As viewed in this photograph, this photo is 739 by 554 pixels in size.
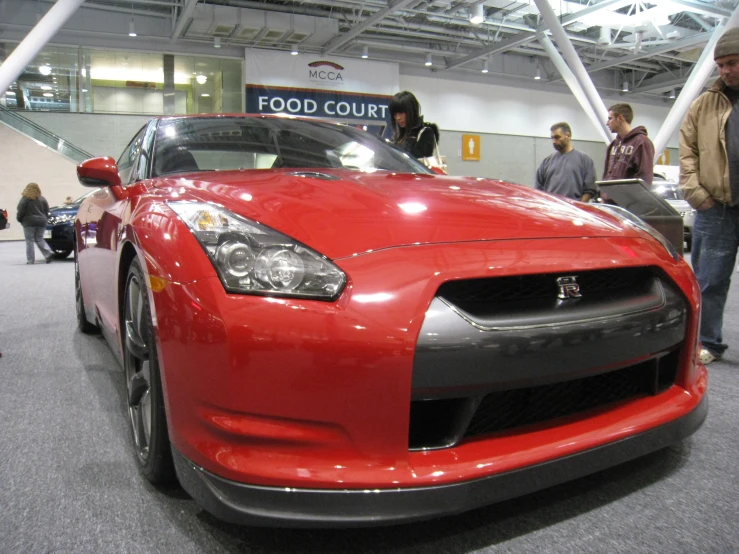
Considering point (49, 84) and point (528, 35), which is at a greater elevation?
point (528, 35)

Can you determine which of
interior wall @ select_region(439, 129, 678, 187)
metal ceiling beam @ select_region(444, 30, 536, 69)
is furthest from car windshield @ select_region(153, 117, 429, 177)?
interior wall @ select_region(439, 129, 678, 187)

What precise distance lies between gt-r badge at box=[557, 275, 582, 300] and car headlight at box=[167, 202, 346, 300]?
47 cm

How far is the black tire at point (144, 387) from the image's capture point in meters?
1.37

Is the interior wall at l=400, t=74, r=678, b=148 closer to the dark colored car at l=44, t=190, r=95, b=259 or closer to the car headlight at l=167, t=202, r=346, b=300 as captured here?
the dark colored car at l=44, t=190, r=95, b=259

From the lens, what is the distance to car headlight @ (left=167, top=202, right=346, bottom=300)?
1161 millimetres

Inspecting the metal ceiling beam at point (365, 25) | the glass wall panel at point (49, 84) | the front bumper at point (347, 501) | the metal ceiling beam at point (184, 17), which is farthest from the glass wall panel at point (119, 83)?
the front bumper at point (347, 501)

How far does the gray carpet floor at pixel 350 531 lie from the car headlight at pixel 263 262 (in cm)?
55

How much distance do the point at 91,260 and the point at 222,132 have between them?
32.4 inches

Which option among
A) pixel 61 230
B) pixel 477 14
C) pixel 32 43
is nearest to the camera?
pixel 32 43

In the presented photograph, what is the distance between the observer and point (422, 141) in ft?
12.0

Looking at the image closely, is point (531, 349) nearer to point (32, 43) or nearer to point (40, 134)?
point (32, 43)

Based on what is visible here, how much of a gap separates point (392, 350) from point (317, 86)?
51.2 feet

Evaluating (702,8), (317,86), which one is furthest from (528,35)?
(317,86)

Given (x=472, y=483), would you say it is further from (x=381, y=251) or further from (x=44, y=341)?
(x=44, y=341)
